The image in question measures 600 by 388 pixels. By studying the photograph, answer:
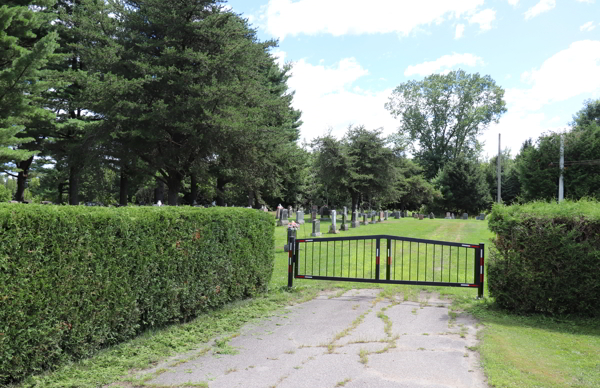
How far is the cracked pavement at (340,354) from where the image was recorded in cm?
389

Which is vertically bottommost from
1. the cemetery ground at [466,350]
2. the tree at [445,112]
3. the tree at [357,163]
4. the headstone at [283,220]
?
the cemetery ground at [466,350]

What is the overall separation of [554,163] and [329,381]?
117ft

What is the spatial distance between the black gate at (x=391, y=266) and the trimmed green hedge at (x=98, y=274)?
2529 mm

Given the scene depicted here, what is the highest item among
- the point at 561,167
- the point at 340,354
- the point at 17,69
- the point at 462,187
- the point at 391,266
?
the point at 17,69

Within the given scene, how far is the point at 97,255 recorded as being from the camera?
4.48 metres

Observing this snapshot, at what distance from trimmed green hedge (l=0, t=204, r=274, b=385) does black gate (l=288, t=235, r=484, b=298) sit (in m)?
2.53

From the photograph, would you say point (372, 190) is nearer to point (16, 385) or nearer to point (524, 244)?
point (524, 244)

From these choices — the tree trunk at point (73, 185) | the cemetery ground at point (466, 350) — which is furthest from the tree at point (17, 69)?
the cemetery ground at point (466, 350)

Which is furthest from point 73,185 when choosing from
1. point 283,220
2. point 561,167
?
point 561,167

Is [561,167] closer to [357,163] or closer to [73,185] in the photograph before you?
[357,163]

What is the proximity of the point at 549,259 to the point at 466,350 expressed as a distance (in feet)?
8.81

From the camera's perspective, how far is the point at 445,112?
2537 inches

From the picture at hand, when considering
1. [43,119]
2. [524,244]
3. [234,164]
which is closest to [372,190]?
[234,164]

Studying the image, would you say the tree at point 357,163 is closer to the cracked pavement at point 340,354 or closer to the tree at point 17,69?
the tree at point 17,69
